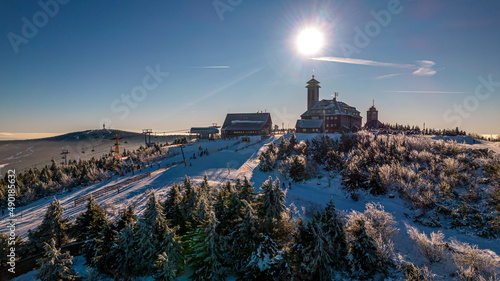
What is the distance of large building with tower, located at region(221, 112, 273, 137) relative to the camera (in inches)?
2687

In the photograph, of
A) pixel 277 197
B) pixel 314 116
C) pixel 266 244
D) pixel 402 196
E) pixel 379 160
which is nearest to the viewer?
pixel 266 244

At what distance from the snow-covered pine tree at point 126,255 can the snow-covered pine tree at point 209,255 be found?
3239 mm

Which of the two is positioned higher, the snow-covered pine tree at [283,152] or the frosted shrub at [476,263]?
the snow-covered pine tree at [283,152]

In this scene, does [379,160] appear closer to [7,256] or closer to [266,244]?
[266,244]

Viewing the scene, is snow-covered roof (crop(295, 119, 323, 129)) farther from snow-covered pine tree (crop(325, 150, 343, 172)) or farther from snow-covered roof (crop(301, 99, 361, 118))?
snow-covered pine tree (crop(325, 150, 343, 172))

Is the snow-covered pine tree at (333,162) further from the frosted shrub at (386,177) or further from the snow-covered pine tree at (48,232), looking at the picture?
the snow-covered pine tree at (48,232)

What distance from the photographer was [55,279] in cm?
1039

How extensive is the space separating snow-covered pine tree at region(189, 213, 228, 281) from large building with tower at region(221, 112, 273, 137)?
56.4 meters

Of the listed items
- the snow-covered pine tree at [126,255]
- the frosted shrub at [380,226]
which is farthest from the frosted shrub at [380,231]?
the snow-covered pine tree at [126,255]

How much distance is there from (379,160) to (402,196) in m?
7.44

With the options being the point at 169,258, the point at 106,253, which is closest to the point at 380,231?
the point at 169,258

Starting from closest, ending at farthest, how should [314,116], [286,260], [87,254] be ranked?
1. [286,260]
2. [87,254]
3. [314,116]

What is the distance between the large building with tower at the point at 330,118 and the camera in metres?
58.5

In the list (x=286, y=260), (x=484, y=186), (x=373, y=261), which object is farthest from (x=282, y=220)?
(x=484, y=186)
